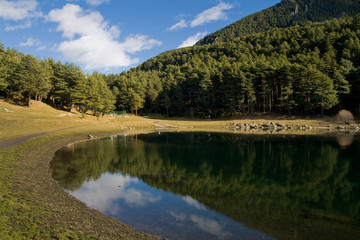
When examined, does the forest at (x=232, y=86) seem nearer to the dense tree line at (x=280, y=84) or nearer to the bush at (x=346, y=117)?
the dense tree line at (x=280, y=84)

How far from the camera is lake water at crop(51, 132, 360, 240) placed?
34.6ft

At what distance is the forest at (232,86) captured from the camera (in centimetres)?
6656

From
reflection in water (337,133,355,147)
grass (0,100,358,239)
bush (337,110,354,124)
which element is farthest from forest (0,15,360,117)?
grass (0,100,358,239)

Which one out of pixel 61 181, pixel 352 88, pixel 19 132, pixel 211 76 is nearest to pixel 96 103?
pixel 19 132

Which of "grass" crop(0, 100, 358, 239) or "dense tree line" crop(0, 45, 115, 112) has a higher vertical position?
"dense tree line" crop(0, 45, 115, 112)

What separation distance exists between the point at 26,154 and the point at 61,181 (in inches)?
348

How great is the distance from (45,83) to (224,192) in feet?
219

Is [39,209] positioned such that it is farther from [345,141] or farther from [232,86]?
[232,86]

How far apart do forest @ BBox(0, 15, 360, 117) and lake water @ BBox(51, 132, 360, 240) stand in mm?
48708

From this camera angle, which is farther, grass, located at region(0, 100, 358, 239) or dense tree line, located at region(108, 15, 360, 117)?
dense tree line, located at region(108, 15, 360, 117)

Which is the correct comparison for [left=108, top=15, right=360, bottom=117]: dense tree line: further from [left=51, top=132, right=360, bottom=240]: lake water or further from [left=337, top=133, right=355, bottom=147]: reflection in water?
[left=51, top=132, right=360, bottom=240]: lake water

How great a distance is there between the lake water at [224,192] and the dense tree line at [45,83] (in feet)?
148

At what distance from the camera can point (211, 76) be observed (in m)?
96.6

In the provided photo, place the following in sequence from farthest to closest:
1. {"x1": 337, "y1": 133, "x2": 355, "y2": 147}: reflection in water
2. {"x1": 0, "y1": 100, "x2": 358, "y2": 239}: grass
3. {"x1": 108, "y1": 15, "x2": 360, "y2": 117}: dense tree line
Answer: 1. {"x1": 108, "y1": 15, "x2": 360, "y2": 117}: dense tree line
2. {"x1": 337, "y1": 133, "x2": 355, "y2": 147}: reflection in water
3. {"x1": 0, "y1": 100, "x2": 358, "y2": 239}: grass
